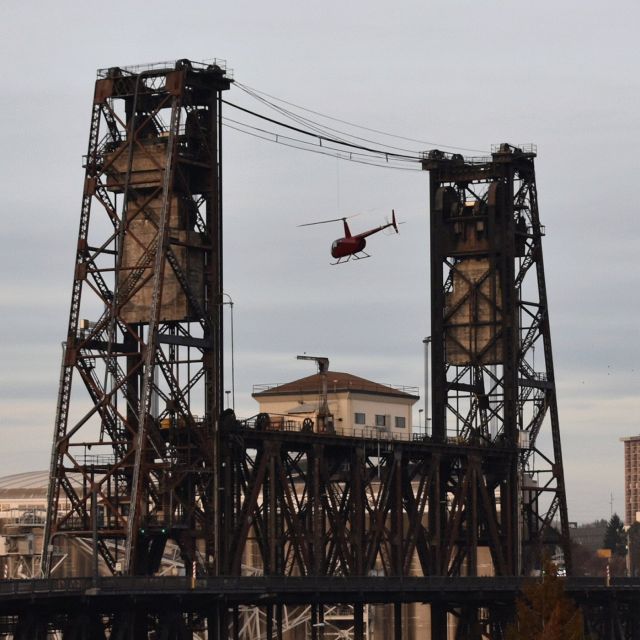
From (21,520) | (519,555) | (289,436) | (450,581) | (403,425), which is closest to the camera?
(289,436)

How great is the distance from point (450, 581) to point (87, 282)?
29.6 metres

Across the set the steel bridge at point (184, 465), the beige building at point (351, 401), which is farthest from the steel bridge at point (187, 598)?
the beige building at point (351, 401)

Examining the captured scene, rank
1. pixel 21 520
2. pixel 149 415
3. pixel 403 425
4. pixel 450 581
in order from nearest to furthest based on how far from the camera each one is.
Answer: pixel 149 415 < pixel 450 581 < pixel 21 520 < pixel 403 425

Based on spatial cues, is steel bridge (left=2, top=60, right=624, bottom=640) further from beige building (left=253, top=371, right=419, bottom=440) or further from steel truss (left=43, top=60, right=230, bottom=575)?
beige building (left=253, top=371, right=419, bottom=440)

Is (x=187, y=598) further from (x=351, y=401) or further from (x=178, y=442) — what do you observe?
(x=351, y=401)

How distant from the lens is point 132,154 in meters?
102

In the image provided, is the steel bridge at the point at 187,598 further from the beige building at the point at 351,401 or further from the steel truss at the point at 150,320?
the beige building at the point at 351,401

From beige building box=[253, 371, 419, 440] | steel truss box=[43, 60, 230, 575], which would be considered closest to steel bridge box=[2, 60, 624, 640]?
steel truss box=[43, 60, 230, 575]

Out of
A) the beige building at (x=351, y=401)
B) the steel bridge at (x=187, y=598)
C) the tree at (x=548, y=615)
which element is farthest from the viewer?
the beige building at (x=351, y=401)

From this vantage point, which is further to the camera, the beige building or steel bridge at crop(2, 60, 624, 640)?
the beige building

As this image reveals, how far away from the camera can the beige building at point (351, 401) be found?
174 metres

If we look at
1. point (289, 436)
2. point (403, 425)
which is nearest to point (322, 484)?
point (289, 436)

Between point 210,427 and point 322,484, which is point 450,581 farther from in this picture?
point 210,427

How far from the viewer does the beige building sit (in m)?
174
